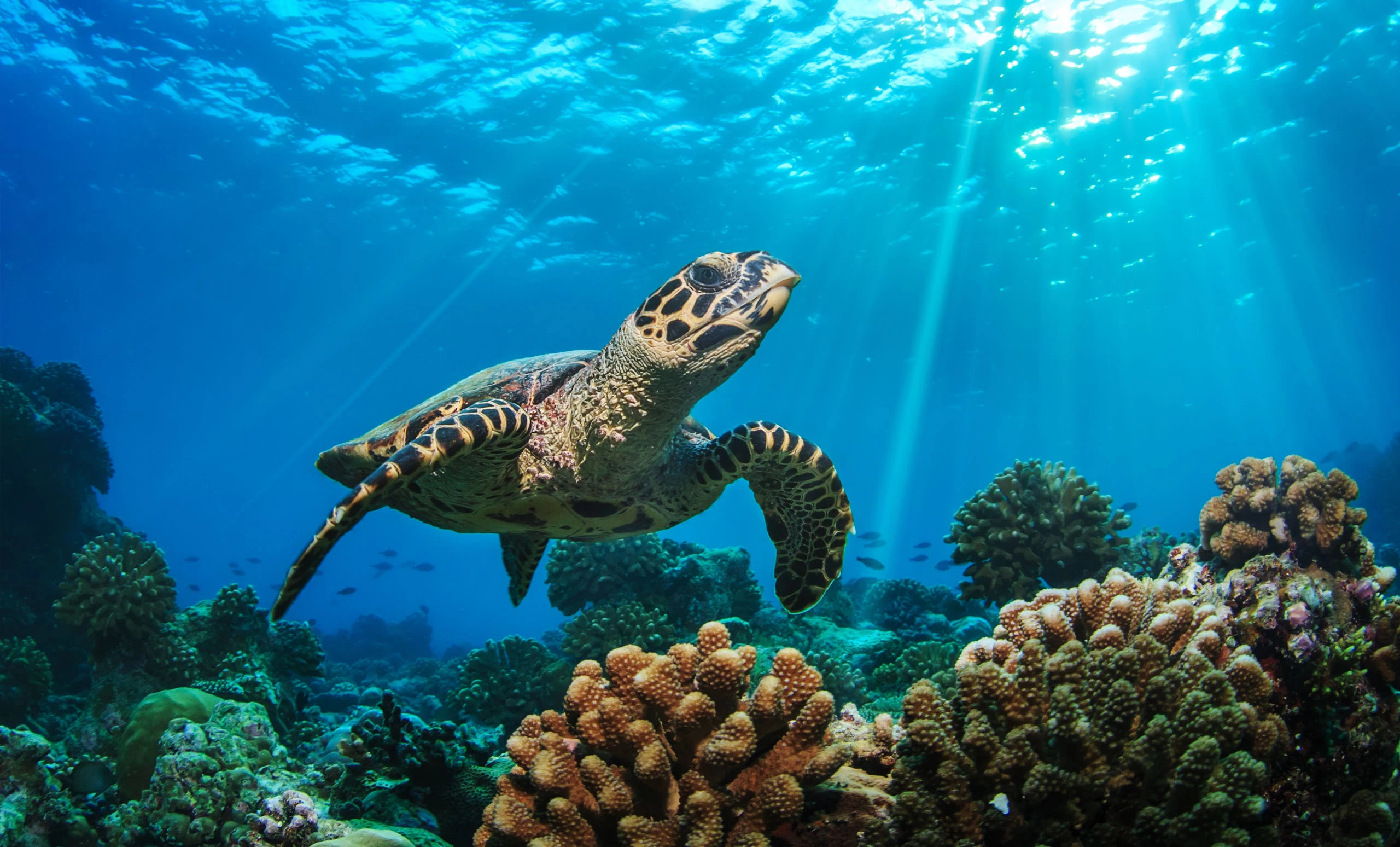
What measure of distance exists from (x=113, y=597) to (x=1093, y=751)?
8759 mm

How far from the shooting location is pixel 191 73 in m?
18.1

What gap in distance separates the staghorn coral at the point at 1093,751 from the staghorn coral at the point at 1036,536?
3.64m

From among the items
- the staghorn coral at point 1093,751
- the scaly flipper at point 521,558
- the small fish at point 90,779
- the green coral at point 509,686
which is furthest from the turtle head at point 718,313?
the small fish at point 90,779

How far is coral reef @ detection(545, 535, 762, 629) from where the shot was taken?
23.1 feet

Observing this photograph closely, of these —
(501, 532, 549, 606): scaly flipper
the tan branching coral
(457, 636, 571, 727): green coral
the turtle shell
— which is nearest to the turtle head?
the turtle shell

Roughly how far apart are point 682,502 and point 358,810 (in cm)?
258

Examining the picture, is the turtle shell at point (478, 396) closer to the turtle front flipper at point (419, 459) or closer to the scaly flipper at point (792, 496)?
the turtle front flipper at point (419, 459)

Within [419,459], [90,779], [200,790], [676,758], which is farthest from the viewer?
[90,779]

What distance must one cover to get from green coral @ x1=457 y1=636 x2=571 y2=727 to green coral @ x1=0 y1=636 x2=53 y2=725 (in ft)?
17.5

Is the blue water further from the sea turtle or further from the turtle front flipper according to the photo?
the turtle front flipper

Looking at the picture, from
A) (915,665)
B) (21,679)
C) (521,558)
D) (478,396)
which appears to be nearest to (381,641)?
(21,679)

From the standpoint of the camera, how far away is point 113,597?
6285 mm

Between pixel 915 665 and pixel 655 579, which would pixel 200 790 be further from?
pixel 915 665

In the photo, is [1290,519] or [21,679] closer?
[1290,519]
